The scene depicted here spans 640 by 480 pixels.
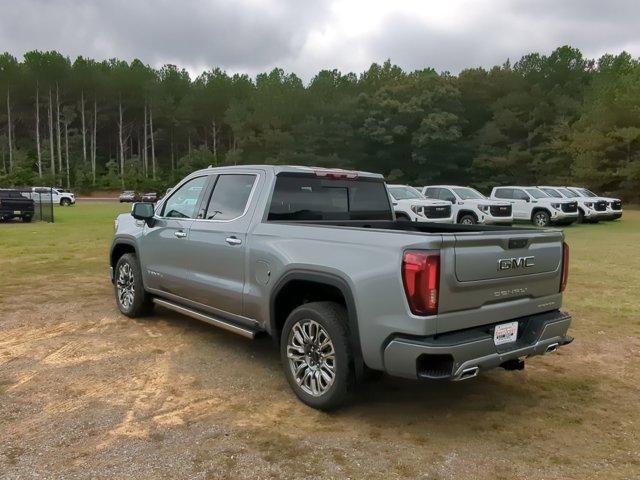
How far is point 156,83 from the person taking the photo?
7694cm

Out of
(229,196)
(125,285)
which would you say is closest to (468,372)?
(229,196)

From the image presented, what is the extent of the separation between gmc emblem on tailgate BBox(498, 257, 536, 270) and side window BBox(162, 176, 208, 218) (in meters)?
3.06

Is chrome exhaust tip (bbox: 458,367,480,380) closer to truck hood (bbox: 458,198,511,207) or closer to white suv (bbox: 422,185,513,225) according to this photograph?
white suv (bbox: 422,185,513,225)

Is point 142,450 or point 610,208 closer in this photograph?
point 142,450

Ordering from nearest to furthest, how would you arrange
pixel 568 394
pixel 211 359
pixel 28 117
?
pixel 568 394 → pixel 211 359 → pixel 28 117

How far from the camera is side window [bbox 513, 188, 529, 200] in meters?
23.2

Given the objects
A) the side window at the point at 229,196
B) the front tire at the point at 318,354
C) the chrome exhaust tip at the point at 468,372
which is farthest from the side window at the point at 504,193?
the chrome exhaust tip at the point at 468,372

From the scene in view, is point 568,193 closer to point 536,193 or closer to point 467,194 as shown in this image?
point 536,193

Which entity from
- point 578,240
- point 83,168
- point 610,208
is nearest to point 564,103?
point 610,208

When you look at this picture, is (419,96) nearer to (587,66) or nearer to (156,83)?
(587,66)

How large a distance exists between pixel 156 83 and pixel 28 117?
20.0m

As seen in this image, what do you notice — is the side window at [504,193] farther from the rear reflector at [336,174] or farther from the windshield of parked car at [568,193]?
the rear reflector at [336,174]

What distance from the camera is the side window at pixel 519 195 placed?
76.0 feet

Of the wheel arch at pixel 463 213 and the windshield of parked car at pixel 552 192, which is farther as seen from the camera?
the windshield of parked car at pixel 552 192
